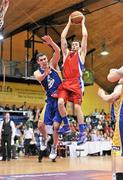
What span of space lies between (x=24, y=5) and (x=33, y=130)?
568cm

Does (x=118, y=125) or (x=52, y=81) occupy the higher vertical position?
(x=52, y=81)

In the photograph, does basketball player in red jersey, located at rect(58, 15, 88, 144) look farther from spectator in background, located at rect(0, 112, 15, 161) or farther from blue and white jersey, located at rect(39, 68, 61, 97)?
spectator in background, located at rect(0, 112, 15, 161)

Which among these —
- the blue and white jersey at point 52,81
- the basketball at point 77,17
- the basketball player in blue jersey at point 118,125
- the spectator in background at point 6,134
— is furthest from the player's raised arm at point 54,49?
the spectator in background at point 6,134

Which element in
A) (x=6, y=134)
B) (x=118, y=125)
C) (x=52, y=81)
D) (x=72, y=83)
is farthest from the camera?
(x=6, y=134)

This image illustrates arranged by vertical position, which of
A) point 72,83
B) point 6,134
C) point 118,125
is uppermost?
point 72,83

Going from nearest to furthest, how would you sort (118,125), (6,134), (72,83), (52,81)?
(118,125) < (72,83) < (52,81) < (6,134)

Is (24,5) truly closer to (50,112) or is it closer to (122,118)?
(50,112)

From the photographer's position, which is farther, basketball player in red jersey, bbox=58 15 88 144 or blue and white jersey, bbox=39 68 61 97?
blue and white jersey, bbox=39 68 61 97

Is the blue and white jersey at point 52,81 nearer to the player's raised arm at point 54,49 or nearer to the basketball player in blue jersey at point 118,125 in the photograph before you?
the player's raised arm at point 54,49

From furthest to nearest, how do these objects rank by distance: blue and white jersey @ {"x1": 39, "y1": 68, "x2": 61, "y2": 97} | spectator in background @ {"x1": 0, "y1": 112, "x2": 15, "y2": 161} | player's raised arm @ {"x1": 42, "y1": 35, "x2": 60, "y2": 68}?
spectator in background @ {"x1": 0, "y1": 112, "x2": 15, "y2": 161}, blue and white jersey @ {"x1": 39, "y1": 68, "x2": 61, "y2": 97}, player's raised arm @ {"x1": 42, "y1": 35, "x2": 60, "y2": 68}

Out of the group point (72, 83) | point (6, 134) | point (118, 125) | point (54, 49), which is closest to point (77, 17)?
point (54, 49)

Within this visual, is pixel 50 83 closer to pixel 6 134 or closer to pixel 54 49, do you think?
pixel 54 49

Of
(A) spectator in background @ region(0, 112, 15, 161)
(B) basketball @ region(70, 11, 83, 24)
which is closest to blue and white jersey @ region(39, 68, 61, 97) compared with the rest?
(B) basketball @ region(70, 11, 83, 24)

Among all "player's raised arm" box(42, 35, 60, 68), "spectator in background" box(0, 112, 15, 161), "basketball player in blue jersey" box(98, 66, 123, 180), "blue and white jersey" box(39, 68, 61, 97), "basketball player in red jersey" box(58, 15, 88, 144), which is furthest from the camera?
"spectator in background" box(0, 112, 15, 161)
